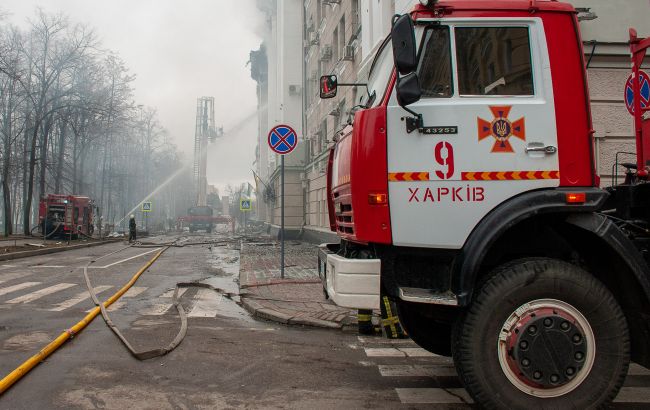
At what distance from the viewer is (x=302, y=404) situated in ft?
12.5

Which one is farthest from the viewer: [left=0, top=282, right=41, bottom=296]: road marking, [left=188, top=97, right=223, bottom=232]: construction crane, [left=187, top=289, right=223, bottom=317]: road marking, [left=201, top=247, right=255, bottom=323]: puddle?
[left=188, top=97, right=223, bottom=232]: construction crane

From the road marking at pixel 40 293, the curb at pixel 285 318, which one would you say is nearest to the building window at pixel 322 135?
the road marking at pixel 40 293

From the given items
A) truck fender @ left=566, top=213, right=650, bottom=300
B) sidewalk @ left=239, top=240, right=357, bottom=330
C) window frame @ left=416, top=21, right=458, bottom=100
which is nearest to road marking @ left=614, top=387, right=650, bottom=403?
truck fender @ left=566, top=213, right=650, bottom=300

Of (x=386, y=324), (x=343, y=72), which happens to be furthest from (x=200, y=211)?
(x=386, y=324)

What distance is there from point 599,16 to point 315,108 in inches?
798

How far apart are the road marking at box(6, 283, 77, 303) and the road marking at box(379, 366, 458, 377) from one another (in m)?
6.49

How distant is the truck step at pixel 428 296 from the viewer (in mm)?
3301

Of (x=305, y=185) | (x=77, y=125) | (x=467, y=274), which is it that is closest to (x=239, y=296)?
(x=467, y=274)

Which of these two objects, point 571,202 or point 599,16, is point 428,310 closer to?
point 571,202

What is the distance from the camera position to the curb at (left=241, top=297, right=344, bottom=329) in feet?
22.0

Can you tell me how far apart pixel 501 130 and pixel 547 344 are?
142 cm

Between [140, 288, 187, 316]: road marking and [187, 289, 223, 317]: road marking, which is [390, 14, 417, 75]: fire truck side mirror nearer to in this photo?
[187, 289, 223, 317]: road marking

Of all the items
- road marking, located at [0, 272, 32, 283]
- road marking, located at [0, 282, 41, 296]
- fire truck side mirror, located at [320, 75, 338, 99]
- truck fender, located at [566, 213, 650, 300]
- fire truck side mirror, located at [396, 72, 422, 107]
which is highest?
fire truck side mirror, located at [320, 75, 338, 99]

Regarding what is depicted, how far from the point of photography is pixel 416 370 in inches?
189
